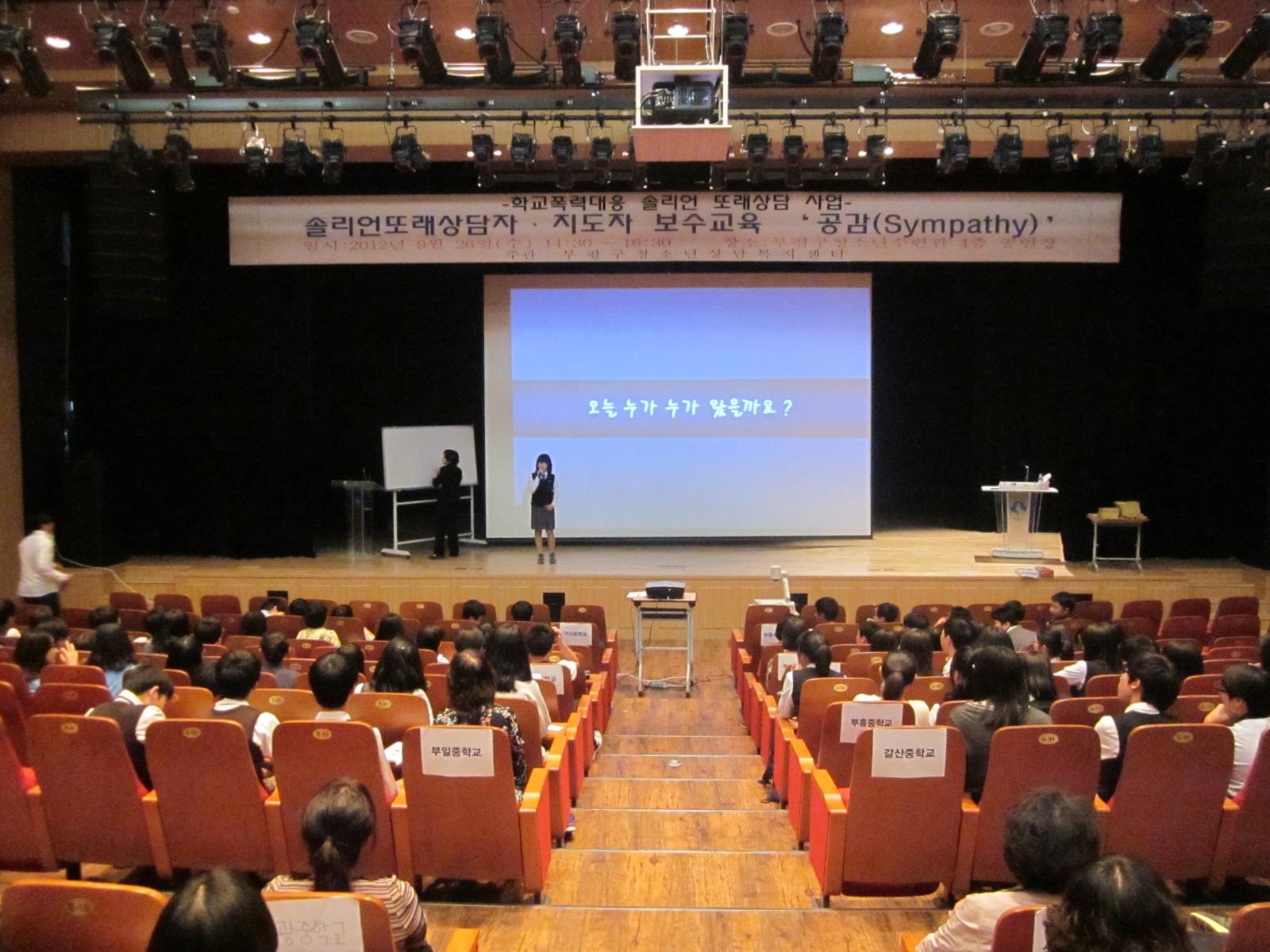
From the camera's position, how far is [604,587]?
996 cm

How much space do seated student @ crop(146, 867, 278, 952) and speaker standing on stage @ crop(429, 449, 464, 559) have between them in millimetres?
9727

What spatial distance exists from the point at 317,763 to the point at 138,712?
80 cm

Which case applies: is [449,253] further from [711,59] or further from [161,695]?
[161,695]

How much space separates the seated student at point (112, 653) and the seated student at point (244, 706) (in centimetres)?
106

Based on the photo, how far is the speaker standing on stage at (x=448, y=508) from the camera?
443 inches

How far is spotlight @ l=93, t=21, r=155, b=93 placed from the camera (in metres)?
6.55

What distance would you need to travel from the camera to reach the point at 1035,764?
3.27 metres

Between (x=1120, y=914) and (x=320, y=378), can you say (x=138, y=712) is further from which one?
(x=320, y=378)

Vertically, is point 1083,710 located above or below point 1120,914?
below

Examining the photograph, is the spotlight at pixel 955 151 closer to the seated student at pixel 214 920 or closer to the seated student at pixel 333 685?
the seated student at pixel 333 685

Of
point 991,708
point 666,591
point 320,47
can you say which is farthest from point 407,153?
point 991,708

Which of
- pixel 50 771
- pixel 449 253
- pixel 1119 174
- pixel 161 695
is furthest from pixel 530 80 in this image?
pixel 1119 174

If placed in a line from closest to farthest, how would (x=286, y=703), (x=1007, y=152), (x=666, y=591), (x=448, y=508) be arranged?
(x=286, y=703)
(x=666, y=591)
(x=1007, y=152)
(x=448, y=508)

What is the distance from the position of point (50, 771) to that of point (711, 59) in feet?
18.6
